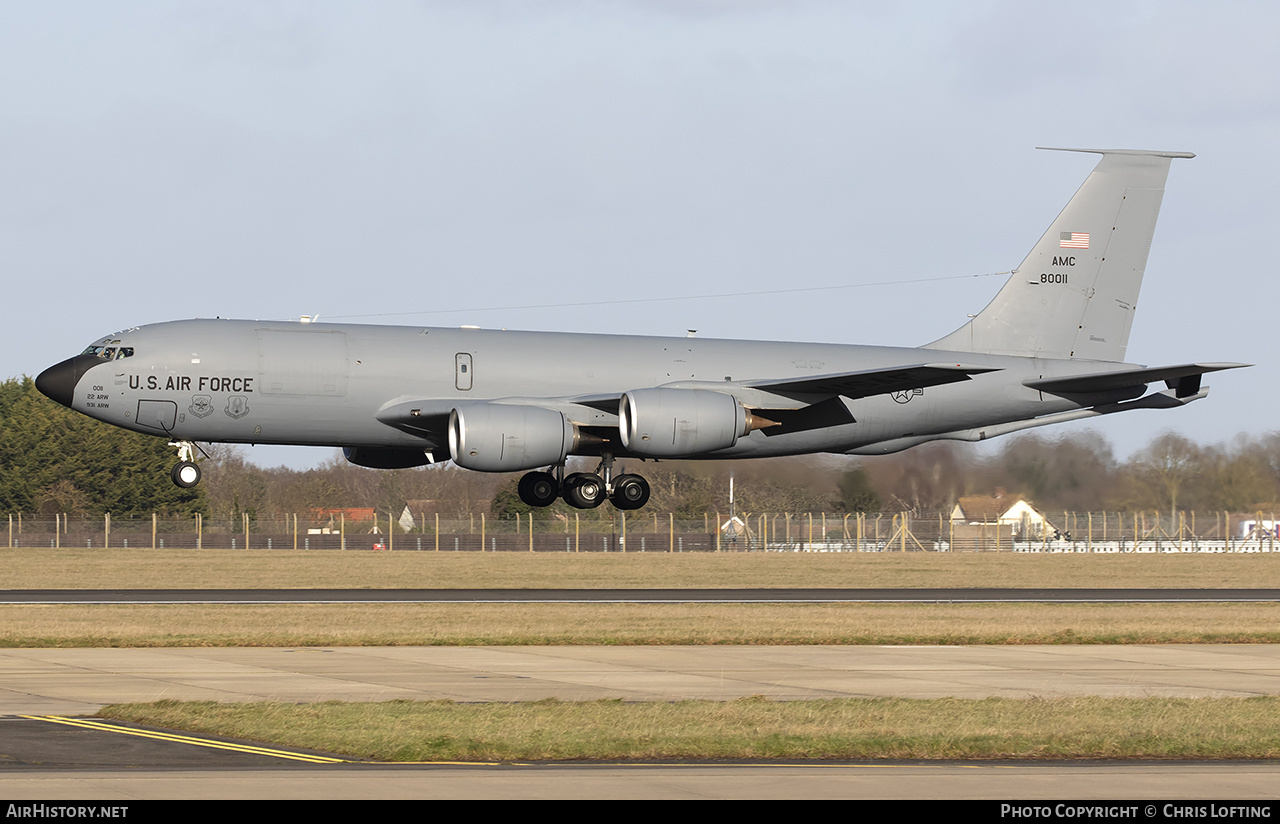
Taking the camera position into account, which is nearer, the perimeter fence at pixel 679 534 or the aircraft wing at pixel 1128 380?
the aircraft wing at pixel 1128 380

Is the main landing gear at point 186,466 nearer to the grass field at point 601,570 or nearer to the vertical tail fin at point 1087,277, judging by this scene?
→ the grass field at point 601,570

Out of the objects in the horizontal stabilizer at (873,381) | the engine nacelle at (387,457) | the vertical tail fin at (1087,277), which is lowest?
the engine nacelle at (387,457)

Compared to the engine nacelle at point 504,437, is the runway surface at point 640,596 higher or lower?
lower

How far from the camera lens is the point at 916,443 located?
44781 millimetres

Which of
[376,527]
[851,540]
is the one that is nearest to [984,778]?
[851,540]

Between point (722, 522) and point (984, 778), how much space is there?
77162mm

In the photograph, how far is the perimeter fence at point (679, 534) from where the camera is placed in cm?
7275

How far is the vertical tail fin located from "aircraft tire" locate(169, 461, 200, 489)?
821 inches

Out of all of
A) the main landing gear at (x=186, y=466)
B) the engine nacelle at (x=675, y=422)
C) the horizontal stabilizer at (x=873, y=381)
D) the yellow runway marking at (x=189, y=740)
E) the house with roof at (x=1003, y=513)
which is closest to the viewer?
the yellow runway marking at (x=189, y=740)

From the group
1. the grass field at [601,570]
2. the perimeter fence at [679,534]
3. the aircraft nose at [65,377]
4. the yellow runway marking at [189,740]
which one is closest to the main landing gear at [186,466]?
the aircraft nose at [65,377]

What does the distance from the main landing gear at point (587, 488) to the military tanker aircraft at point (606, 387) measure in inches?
2.3

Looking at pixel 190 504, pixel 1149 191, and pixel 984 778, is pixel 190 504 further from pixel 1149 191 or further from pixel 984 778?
pixel 984 778

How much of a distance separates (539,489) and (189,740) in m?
22.1

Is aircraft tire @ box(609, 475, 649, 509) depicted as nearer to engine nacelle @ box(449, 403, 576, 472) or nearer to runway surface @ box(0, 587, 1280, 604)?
engine nacelle @ box(449, 403, 576, 472)
